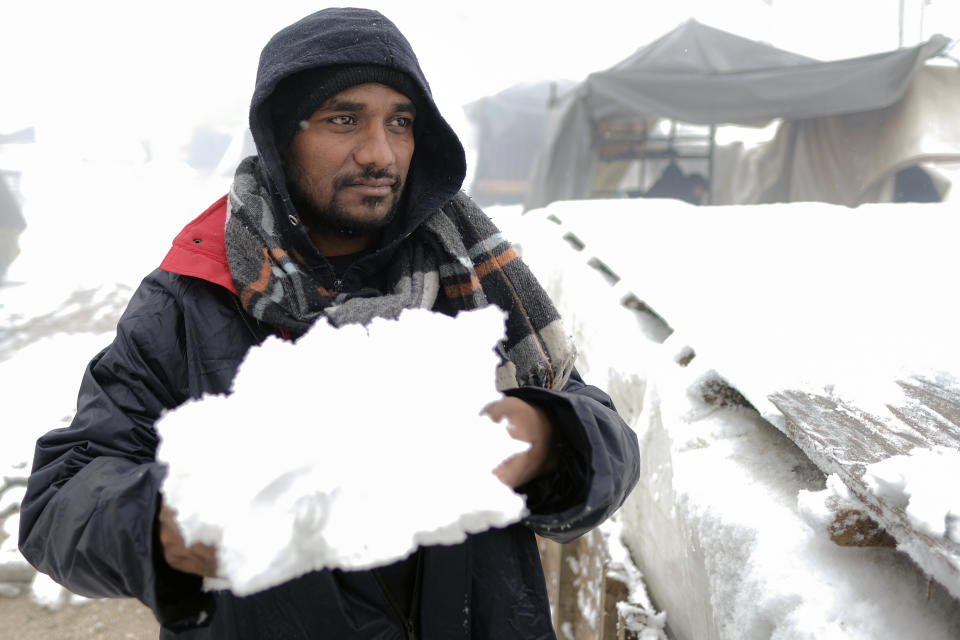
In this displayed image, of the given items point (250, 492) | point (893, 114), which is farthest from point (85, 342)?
point (893, 114)

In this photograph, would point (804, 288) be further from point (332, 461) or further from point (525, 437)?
point (332, 461)

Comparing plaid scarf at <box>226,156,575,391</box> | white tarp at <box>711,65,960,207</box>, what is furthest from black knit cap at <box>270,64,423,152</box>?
white tarp at <box>711,65,960,207</box>

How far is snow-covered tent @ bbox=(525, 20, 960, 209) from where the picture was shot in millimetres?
6258

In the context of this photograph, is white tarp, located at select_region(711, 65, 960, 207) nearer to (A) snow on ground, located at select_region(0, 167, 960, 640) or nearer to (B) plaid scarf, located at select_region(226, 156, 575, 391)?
(A) snow on ground, located at select_region(0, 167, 960, 640)

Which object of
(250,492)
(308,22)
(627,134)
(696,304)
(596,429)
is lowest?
(627,134)

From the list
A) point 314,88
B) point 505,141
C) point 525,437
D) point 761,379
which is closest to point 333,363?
point 525,437

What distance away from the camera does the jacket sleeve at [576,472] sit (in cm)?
84

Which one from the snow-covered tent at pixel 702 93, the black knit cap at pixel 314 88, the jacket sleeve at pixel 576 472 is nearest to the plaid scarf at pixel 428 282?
the black knit cap at pixel 314 88

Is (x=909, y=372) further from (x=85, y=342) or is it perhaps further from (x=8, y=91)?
(x=8, y=91)

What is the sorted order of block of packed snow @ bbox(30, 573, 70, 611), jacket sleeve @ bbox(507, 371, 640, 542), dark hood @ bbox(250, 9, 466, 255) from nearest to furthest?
jacket sleeve @ bbox(507, 371, 640, 542)
dark hood @ bbox(250, 9, 466, 255)
block of packed snow @ bbox(30, 573, 70, 611)

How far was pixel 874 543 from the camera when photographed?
2.85 ft

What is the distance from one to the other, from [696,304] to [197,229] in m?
1.39

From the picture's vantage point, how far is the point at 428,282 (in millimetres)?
1196

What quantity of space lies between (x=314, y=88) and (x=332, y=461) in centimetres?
84
